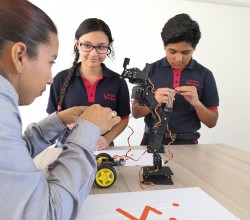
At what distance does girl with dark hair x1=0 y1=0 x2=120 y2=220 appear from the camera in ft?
1.37

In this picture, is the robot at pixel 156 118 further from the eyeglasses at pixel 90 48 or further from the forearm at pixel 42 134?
the eyeglasses at pixel 90 48

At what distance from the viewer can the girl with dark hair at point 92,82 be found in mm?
1375

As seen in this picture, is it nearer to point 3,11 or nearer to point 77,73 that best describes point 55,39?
point 3,11

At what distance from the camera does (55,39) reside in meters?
0.61

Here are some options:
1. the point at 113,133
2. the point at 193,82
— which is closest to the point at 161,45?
the point at 193,82

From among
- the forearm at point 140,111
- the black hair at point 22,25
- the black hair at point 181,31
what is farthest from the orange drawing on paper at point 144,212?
the black hair at point 181,31

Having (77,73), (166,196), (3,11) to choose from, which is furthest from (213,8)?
(3,11)

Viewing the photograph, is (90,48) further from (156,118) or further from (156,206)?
(156,206)

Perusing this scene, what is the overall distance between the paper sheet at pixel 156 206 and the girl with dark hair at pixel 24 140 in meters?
0.19

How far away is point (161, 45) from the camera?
102 inches

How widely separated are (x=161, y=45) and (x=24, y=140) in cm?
226

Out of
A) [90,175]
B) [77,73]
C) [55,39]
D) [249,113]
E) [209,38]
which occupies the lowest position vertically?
[249,113]

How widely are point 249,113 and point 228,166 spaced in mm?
2004

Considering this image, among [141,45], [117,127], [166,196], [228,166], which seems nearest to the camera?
[166,196]
